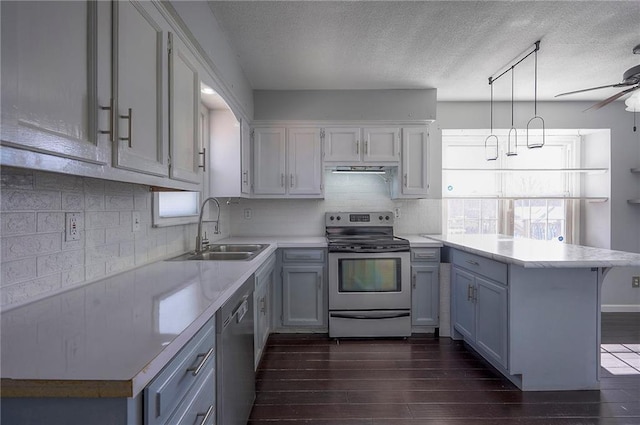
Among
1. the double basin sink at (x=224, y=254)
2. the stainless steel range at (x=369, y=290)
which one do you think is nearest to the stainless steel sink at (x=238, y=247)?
the double basin sink at (x=224, y=254)

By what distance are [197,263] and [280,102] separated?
7.60ft

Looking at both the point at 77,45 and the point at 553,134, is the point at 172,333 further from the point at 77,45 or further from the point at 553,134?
the point at 553,134

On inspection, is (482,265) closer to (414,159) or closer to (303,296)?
(414,159)

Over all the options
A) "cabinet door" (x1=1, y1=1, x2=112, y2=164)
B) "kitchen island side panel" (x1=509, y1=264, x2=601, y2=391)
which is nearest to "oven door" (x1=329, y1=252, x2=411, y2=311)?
"kitchen island side panel" (x1=509, y1=264, x2=601, y2=391)

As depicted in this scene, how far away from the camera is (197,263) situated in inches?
79.2

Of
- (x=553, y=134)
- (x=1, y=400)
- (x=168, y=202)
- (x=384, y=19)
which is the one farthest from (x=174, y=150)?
(x=553, y=134)

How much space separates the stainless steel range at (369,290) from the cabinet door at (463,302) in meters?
0.42

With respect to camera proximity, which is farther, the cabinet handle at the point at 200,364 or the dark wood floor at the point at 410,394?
the dark wood floor at the point at 410,394

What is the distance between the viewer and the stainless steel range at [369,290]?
330 cm

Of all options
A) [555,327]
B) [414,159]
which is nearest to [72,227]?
[555,327]

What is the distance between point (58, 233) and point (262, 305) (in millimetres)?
1701

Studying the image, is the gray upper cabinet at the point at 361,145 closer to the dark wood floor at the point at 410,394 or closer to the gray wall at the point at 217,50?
the gray wall at the point at 217,50

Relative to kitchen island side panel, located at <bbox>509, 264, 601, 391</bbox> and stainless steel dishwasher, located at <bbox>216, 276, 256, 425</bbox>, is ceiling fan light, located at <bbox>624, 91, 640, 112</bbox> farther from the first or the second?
stainless steel dishwasher, located at <bbox>216, 276, 256, 425</bbox>

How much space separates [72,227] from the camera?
137 centimetres
